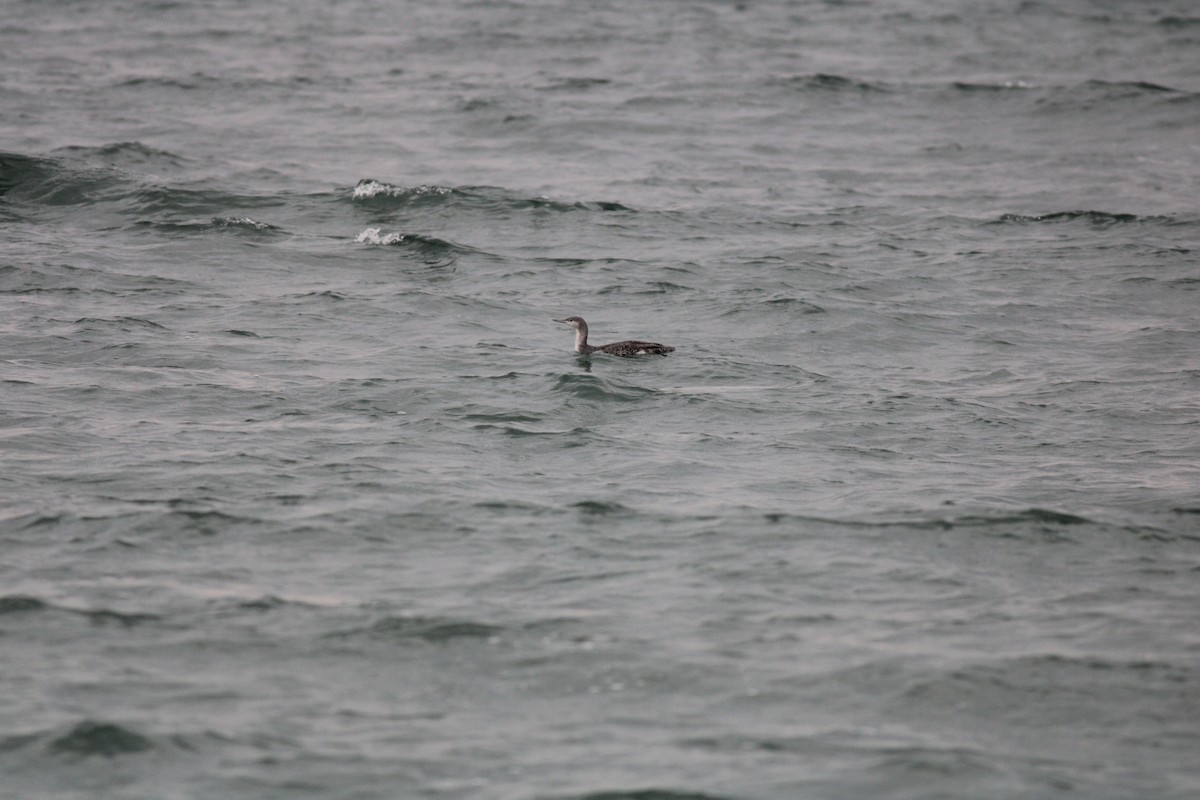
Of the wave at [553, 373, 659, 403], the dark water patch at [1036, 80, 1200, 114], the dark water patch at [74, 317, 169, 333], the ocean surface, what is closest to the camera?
the ocean surface

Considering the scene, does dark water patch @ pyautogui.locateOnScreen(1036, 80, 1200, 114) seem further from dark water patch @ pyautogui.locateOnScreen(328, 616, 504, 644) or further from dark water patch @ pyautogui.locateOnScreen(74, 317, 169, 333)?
dark water patch @ pyautogui.locateOnScreen(328, 616, 504, 644)

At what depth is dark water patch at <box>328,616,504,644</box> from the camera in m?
10.6

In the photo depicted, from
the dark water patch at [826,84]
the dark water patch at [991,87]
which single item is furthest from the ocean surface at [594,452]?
the dark water patch at [826,84]

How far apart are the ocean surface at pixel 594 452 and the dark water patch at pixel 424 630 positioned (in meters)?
0.03

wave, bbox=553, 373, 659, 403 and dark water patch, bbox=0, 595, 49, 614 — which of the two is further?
wave, bbox=553, 373, 659, 403

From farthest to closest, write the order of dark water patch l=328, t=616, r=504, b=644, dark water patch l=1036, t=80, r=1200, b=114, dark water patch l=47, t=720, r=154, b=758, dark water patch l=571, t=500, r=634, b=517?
dark water patch l=1036, t=80, r=1200, b=114
dark water patch l=571, t=500, r=634, b=517
dark water patch l=328, t=616, r=504, b=644
dark water patch l=47, t=720, r=154, b=758

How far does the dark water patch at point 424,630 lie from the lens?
1056 centimetres

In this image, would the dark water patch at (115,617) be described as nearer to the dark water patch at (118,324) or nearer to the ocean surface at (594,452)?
the ocean surface at (594,452)

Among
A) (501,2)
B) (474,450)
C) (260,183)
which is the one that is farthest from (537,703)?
(501,2)

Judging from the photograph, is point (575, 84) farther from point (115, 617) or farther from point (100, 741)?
point (100, 741)

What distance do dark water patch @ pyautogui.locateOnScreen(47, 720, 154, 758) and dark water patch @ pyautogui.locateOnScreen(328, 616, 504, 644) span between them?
5.63 feet

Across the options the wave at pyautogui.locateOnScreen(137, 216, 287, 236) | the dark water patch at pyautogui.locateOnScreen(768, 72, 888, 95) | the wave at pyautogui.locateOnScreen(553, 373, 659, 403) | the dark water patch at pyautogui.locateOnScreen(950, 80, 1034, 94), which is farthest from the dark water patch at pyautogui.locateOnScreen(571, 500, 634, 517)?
the dark water patch at pyautogui.locateOnScreen(950, 80, 1034, 94)

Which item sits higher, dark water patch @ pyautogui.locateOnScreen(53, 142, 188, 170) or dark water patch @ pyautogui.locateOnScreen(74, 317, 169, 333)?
dark water patch @ pyautogui.locateOnScreen(53, 142, 188, 170)

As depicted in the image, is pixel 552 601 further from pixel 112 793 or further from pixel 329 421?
pixel 329 421
